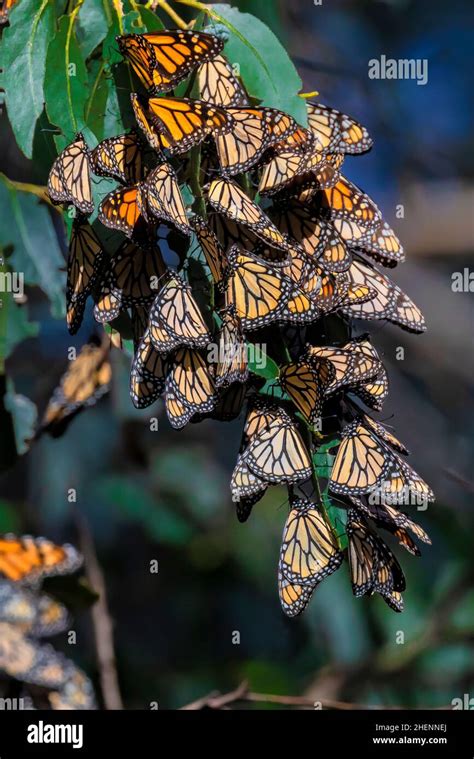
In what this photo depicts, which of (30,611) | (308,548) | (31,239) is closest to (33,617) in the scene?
(30,611)

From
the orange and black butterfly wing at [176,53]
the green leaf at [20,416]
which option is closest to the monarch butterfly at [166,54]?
the orange and black butterfly wing at [176,53]

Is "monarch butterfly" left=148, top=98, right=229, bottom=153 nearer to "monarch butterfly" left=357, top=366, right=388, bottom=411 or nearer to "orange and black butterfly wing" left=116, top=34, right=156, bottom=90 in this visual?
"orange and black butterfly wing" left=116, top=34, right=156, bottom=90

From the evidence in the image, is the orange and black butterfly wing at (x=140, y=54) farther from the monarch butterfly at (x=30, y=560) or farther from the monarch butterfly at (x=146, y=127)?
the monarch butterfly at (x=30, y=560)

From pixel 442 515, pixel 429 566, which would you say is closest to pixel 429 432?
pixel 442 515

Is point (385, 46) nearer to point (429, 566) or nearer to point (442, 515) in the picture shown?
point (442, 515)

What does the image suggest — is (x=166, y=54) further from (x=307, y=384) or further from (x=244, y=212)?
(x=307, y=384)
